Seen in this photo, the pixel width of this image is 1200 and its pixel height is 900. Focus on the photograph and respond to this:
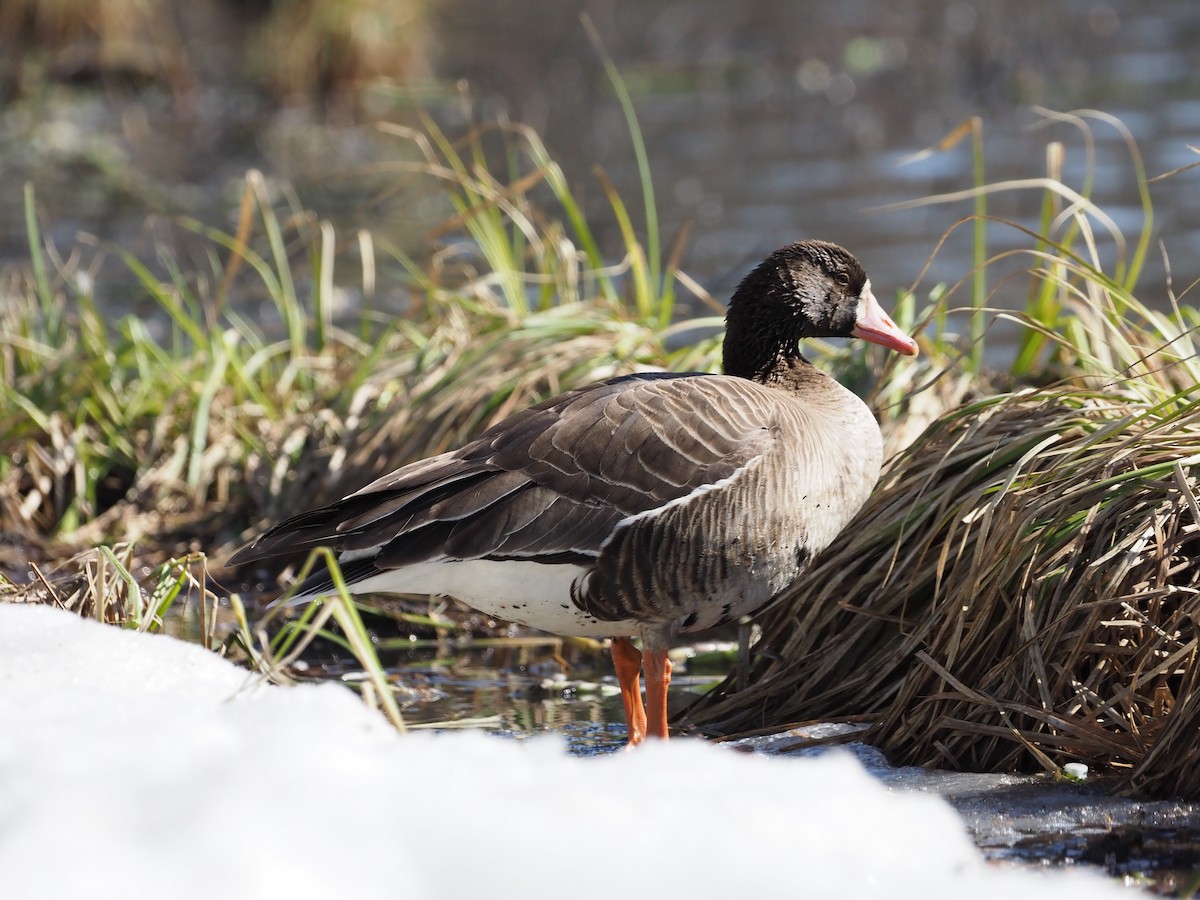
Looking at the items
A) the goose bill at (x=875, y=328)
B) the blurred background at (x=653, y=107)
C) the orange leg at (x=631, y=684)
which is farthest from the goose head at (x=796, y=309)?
the blurred background at (x=653, y=107)

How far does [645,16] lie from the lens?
21.4 metres

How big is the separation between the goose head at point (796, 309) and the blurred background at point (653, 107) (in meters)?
5.87

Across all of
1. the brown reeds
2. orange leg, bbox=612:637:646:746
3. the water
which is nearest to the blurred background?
the water

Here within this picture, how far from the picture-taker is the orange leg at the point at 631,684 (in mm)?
4531

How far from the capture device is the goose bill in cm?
496

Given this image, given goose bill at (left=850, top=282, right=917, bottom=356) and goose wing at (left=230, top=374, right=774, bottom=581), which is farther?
goose bill at (left=850, top=282, right=917, bottom=356)

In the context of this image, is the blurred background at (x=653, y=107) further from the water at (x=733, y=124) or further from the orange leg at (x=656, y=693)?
the orange leg at (x=656, y=693)

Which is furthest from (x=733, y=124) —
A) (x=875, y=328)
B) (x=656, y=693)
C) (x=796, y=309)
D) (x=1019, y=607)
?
(x=1019, y=607)

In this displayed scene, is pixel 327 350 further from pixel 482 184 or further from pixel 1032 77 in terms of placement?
pixel 1032 77

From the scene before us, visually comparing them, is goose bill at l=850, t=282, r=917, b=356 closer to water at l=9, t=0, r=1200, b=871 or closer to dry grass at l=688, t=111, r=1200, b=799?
dry grass at l=688, t=111, r=1200, b=799

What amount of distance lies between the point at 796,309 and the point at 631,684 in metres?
1.30

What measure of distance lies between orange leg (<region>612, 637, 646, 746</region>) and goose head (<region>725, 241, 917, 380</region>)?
38.2 inches

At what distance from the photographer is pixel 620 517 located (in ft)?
14.1

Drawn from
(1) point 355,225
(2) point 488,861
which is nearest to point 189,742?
(2) point 488,861
